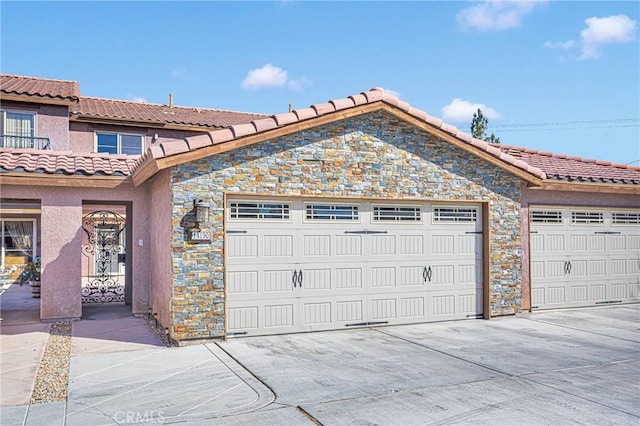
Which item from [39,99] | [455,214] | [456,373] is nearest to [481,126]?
[455,214]

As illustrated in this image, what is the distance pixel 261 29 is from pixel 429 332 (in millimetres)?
8621

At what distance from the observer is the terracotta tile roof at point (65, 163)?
35.8 feet

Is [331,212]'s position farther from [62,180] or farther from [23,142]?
[23,142]

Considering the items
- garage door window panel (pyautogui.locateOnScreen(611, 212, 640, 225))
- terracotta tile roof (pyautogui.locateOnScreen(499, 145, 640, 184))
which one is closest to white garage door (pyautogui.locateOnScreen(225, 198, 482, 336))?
terracotta tile roof (pyautogui.locateOnScreen(499, 145, 640, 184))

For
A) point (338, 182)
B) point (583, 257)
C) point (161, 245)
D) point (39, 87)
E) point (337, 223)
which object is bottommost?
point (583, 257)

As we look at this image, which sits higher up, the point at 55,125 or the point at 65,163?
the point at 55,125

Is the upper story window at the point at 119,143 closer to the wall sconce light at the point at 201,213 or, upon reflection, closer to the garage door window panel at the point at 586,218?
the wall sconce light at the point at 201,213

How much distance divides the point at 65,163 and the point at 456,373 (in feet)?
30.9

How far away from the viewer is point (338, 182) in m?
10.3

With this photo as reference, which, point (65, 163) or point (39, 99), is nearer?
point (65, 163)

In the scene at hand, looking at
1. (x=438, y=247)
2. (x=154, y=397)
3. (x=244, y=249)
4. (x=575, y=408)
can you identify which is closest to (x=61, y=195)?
(x=244, y=249)

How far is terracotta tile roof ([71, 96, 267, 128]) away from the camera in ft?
64.0

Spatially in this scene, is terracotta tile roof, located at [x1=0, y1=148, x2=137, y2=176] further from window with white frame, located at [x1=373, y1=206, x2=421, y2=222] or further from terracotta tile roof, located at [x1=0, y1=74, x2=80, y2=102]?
window with white frame, located at [x1=373, y1=206, x2=421, y2=222]

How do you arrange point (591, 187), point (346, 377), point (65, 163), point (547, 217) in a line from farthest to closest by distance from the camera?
point (591, 187) → point (547, 217) → point (65, 163) → point (346, 377)
